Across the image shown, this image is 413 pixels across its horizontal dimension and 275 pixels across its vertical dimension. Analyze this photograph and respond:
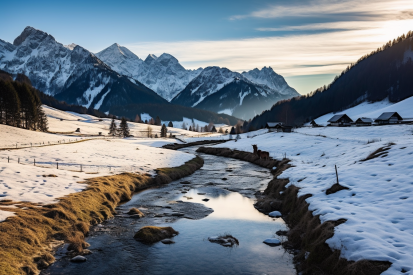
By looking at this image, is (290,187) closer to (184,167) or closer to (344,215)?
(344,215)

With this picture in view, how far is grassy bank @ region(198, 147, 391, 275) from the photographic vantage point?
46.2 ft

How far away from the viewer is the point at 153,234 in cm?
2278

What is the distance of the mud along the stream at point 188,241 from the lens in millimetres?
18047

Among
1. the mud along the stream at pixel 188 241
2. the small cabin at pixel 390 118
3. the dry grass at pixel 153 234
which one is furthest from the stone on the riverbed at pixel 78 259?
the small cabin at pixel 390 118

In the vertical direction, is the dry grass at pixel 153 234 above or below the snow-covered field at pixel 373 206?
below

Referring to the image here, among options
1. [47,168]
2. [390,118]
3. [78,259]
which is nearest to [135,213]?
[78,259]

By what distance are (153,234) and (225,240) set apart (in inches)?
222

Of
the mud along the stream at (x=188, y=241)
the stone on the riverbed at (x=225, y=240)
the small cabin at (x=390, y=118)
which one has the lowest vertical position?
the mud along the stream at (x=188, y=241)

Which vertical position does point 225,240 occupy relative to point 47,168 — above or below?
below

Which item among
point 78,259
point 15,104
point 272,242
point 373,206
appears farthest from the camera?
point 15,104

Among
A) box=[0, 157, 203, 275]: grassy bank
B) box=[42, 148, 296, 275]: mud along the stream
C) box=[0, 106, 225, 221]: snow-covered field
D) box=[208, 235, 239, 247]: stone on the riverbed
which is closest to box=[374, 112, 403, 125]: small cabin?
box=[0, 106, 225, 221]: snow-covered field

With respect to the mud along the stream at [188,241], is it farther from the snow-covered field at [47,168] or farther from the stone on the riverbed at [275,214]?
the snow-covered field at [47,168]

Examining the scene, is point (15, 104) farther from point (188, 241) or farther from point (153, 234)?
point (188, 241)

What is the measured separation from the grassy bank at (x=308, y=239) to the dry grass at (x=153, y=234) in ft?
29.7
